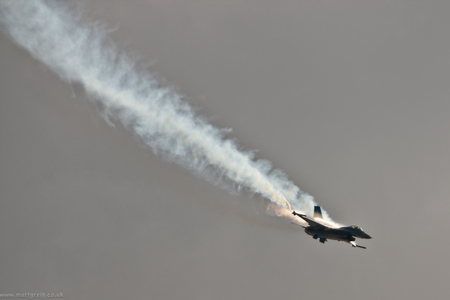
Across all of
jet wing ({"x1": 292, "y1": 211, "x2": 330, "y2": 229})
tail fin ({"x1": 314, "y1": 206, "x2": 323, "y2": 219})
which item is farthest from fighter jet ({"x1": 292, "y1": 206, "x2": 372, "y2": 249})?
tail fin ({"x1": 314, "y1": 206, "x2": 323, "y2": 219})

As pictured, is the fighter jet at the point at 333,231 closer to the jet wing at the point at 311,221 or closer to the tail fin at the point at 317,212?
the jet wing at the point at 311,221

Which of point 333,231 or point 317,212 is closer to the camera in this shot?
point 333,231

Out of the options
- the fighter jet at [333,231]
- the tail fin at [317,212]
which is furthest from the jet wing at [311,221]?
the tail fin at [317,212]

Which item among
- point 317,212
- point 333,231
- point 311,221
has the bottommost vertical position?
point 333,231

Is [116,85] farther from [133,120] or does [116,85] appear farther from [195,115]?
[195,115]

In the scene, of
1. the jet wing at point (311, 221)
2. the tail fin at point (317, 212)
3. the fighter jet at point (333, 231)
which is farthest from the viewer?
the tail fin at point (317, 212)

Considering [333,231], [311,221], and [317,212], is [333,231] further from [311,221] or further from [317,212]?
[317,212]

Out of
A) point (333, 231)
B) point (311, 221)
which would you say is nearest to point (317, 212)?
point (311, 221)

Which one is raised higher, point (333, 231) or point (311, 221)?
point (311, 221)

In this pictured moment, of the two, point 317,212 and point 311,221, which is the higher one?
point 317,212

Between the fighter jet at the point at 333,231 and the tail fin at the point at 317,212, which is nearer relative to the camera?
the fighter jet at the point at 333,231

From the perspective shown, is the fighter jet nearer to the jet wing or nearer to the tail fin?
the jet wing

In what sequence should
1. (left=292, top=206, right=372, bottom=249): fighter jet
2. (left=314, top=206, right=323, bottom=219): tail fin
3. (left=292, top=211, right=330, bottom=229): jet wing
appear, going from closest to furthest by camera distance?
(left=292, top=206, right=372, bottom=249): fighter jet
(left=292, top=211, right=330, bottom=229): jet wing
(left=314, top=206, right=323, bottom=219): tail fin

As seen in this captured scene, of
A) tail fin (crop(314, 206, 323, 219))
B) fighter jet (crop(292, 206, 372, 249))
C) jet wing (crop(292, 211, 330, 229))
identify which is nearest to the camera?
fighter jet (crop(292, 206, 372, 249))
